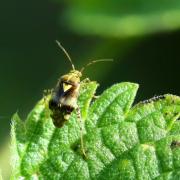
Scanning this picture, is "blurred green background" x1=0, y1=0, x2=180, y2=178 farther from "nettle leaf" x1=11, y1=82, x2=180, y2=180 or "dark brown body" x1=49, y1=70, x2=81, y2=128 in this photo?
"nettle leaf" x1=11, y1=82, x2=180, y2=180

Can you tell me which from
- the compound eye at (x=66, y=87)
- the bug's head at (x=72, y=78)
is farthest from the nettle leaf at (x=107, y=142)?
the bug's head at (x=72, y=78)

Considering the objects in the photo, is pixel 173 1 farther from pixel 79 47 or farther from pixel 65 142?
pixel 65 142

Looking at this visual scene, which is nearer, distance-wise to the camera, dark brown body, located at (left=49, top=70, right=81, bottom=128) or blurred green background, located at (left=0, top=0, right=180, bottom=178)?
dark brown body, located at (left=49, top=70, right=81, bottom=128)

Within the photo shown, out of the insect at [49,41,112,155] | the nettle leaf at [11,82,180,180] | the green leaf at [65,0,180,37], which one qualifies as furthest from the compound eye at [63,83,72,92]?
the green leaf at [65,0,180,37]

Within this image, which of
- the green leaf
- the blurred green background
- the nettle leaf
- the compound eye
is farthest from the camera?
the blurred green background

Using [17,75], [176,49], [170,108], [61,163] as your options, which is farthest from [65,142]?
A: [17,75]

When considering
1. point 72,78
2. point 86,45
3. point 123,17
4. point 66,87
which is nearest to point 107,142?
point 66,87

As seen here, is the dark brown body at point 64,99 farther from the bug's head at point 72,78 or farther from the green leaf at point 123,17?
the green leaf at point 123,17

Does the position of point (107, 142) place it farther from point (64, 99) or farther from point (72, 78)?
point (72, 78)
